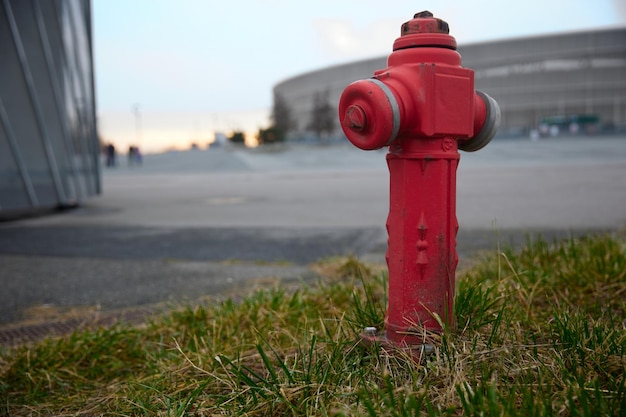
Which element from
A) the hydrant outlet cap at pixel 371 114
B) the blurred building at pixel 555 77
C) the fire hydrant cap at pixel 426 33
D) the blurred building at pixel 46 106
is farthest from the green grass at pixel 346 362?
the blurred building at pixel 555 77

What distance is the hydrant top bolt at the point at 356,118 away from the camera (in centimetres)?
194

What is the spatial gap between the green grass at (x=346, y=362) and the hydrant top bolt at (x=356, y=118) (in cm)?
74

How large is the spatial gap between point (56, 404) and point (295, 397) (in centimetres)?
108

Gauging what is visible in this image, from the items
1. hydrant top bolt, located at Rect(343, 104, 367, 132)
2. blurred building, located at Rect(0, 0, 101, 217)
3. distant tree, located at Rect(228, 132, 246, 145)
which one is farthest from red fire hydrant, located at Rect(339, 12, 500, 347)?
distant tree, located at Rect(228, 132, 246, 145)

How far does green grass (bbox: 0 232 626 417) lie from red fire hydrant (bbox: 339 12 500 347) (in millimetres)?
148

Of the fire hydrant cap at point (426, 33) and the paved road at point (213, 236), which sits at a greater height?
the fire hydrant cap at point (426, 33)

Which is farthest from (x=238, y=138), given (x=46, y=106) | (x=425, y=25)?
(x=425, y=25)

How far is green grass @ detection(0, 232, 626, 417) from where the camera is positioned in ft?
5.51

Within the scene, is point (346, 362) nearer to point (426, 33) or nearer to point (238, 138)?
point (426, 33)

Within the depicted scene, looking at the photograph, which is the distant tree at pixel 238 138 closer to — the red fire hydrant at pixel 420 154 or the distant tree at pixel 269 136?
the distant tree at pixel 269 136

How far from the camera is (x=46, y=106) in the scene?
11695 millimetres

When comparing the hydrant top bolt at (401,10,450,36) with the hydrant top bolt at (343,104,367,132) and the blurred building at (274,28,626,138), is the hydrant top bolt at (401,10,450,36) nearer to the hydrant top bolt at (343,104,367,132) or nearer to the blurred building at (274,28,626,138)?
the hydrant top bolt at (343,104,367,132)

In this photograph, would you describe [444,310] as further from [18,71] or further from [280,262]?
[18,71]

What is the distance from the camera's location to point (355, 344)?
7.04 ft
